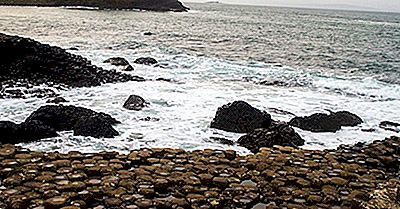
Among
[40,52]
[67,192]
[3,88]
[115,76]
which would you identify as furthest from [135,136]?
[40,52]

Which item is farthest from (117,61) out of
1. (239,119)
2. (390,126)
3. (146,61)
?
(390,126)

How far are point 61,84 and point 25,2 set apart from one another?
285ft

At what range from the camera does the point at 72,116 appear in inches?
432

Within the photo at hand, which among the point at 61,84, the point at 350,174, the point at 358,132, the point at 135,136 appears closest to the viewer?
the point at 350,174

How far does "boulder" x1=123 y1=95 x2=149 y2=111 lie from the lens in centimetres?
1291

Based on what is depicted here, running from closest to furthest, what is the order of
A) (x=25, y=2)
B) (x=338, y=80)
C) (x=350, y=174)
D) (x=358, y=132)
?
(x=350, y=174), (x=358, y=132), (x=338, y=80), (x=25, y=2)

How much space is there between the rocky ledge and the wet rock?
4.22 metres

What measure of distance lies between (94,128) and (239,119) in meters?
3.52

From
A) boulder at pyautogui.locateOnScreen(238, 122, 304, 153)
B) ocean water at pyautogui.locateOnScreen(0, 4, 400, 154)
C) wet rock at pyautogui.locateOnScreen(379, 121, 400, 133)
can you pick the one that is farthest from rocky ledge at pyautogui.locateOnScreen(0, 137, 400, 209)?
wet rock at pyautogui.locateOnScreen(379, 121, 400, 133)

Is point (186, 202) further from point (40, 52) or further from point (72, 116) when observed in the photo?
point (40, 52)

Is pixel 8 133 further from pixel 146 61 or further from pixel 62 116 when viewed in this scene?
pixel 146 61

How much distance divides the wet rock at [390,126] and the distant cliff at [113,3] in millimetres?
90178

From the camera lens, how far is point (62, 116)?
10859 millimetres

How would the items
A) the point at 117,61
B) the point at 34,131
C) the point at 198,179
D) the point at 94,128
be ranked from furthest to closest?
the point at 117,61, the point at 94,128, the point at 34,131, the point at 198,179
